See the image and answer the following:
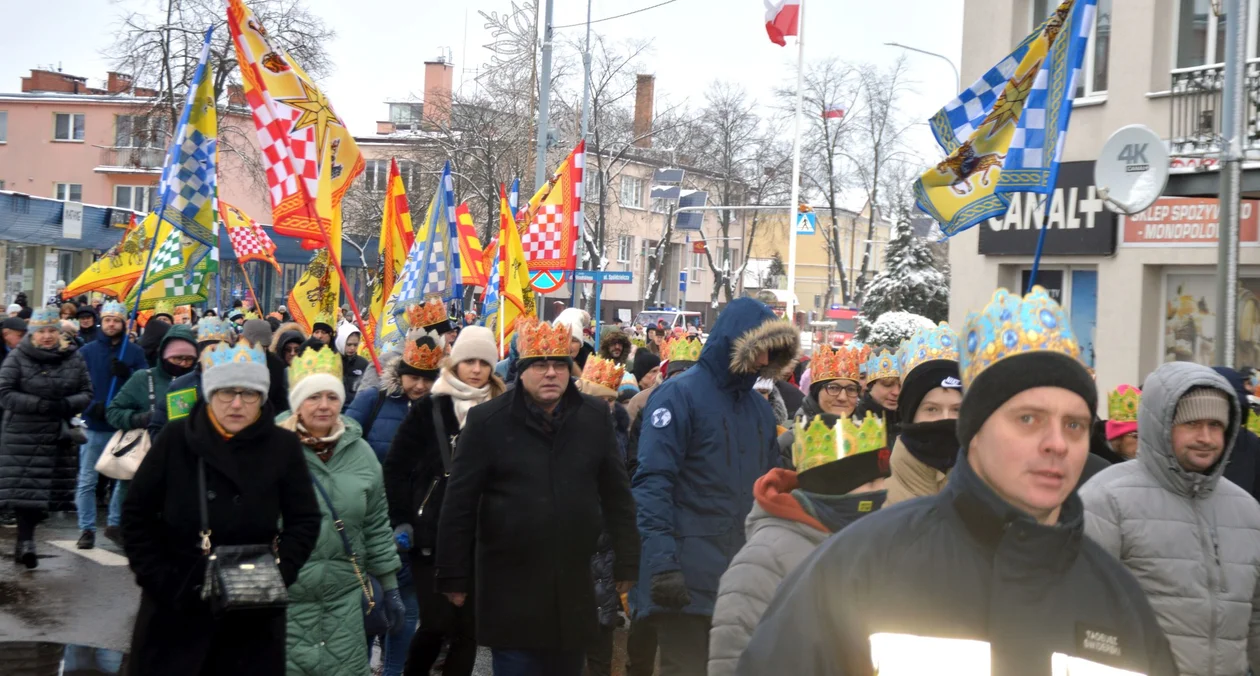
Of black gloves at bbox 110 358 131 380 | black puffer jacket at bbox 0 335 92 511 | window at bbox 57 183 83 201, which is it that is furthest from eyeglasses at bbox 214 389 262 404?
window at bbox 57 183 83 201

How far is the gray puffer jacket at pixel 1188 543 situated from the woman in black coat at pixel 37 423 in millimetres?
8671

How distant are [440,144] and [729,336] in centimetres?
3426

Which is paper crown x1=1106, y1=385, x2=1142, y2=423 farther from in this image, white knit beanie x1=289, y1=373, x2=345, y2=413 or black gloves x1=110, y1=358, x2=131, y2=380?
black gloves x1=110, y1=358, x2=131, y2=380

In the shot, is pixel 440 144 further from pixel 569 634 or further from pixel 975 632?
pixel 975 632

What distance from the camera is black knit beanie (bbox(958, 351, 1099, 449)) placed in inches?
85.7

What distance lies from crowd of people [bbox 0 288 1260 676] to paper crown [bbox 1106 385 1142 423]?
0.01 meters

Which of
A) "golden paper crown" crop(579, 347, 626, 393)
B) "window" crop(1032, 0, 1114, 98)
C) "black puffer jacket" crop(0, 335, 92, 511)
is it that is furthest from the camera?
"window" crop(1032, 0, 1114, 98)

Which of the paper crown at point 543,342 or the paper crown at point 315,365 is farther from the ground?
Result: the paper crown at point 543,342

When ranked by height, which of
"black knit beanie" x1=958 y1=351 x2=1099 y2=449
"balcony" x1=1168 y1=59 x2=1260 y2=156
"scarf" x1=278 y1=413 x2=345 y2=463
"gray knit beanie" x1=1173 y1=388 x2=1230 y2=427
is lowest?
"scarf" x1=278 y1=413 x2=345 y2=463

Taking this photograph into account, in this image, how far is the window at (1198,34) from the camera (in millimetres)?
15852

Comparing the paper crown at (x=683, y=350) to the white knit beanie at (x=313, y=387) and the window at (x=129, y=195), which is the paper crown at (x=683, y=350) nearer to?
the white knit beanie at (x=313, y=387)

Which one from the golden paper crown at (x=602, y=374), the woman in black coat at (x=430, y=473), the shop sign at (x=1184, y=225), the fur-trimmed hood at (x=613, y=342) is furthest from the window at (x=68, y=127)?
the woman in black coat at (x=430, y=473)

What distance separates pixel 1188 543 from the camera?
4.36m

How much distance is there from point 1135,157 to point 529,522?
25.9 feet
